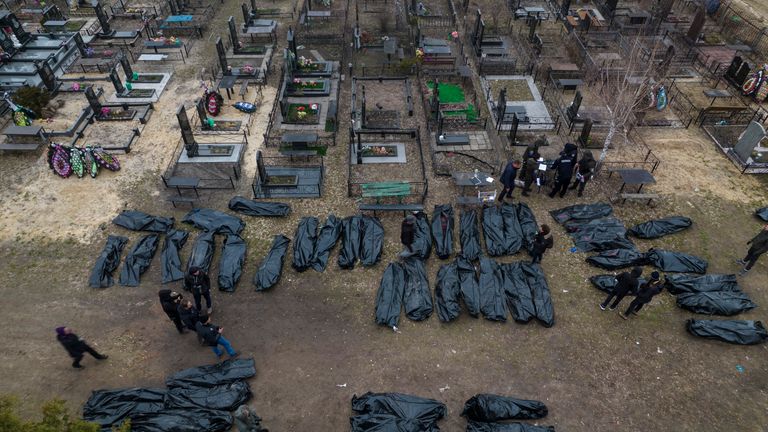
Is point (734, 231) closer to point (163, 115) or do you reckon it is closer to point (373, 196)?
point (373, 196)

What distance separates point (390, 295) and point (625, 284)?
704cm

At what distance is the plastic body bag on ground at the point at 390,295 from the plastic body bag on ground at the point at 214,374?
13.2ft

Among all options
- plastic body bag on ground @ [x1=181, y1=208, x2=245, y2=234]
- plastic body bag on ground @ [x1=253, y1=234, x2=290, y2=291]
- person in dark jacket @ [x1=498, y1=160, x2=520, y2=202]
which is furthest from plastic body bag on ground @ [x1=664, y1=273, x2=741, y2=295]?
plastic body bag on ground @ [x1=181, y1=208, x2=245, y2=234]

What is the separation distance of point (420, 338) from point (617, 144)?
46.5ft

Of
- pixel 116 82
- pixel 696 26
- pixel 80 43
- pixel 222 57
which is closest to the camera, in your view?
pixel 116 82

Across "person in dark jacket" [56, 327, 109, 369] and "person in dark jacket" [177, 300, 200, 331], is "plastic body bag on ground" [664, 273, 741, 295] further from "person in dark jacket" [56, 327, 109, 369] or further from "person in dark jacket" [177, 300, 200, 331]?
"person in dark jacket" [56, 327, 109, 369]

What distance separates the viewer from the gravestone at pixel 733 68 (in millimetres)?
24589

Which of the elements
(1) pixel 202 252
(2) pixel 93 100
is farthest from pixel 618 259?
(2) pixel 93 100

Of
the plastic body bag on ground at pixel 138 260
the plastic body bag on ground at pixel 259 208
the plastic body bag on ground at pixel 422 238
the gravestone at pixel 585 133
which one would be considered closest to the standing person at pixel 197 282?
the plastic body bag on ground at pixel 138 260

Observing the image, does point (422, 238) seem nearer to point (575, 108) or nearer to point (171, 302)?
point (171, 302)

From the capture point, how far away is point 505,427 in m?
11.1

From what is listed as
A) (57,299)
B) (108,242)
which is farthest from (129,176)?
(57,299)

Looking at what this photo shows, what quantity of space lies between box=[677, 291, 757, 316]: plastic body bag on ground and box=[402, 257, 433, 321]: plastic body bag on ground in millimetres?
8079

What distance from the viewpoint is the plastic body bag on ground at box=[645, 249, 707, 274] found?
15.3 m
